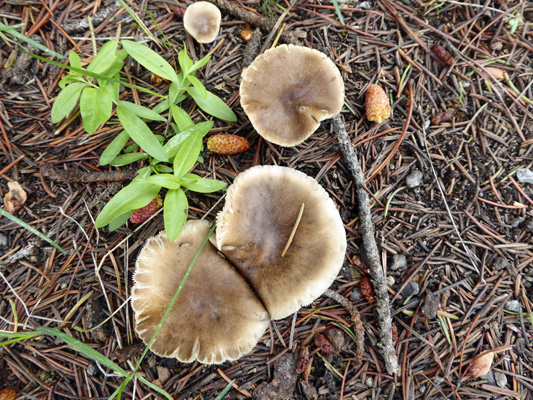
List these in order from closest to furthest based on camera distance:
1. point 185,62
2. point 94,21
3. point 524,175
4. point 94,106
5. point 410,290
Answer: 1. point 94,106
2. point 185,62
3. point 410,290
4. point 94,21
5. point 524,175

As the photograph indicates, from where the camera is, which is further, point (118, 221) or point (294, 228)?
point (118, 221)

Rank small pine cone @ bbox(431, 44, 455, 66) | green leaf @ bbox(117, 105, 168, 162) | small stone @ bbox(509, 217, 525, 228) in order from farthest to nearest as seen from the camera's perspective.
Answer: small pine cone @ bbox(431, 44, 455, 66) → small stone @ bbox(509, 217, 525, 228) → green leaf @ bbox(117, 105, 168, 162)

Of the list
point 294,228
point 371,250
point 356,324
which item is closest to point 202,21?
point 294,228

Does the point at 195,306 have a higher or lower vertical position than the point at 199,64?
lower

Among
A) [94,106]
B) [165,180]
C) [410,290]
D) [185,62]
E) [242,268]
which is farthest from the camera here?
[410,290]

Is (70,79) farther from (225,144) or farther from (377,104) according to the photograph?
(377,104)

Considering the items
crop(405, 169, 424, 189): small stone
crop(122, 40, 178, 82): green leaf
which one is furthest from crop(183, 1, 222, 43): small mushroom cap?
crop(405, 169, 424, 189): small stone

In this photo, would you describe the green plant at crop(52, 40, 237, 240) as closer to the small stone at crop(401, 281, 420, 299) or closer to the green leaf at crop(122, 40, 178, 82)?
the green leaf at crop(122, 40, 178, 82)
